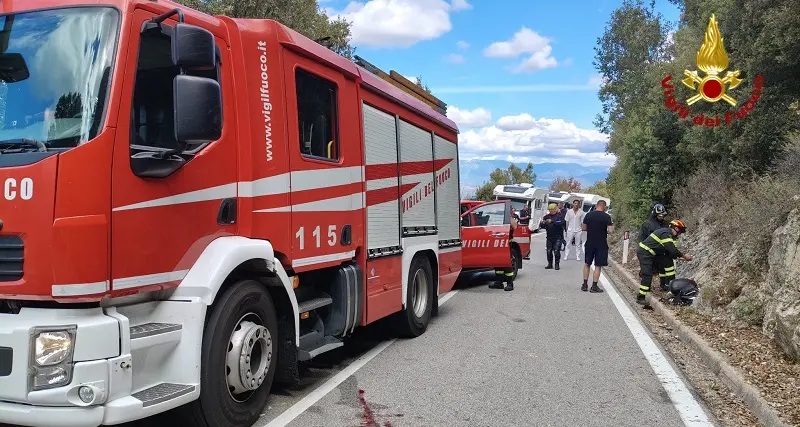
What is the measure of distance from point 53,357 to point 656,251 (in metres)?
9.60

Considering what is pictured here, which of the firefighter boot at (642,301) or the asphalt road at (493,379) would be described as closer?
the asphalt road at (493,379)

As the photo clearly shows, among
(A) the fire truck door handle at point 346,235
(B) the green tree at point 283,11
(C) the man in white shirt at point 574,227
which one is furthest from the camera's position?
(C) the man in white shirt at point 574,227

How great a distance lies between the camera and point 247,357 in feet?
14.5

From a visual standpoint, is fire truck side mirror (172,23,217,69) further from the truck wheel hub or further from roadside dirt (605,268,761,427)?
roadside dirt (605,268,761,427)

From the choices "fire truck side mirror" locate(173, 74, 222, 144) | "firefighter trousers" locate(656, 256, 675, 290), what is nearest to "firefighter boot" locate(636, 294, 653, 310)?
"firefighter trousers" locate(656, 256, 675, 290)

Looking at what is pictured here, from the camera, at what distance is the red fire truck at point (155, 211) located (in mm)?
3361

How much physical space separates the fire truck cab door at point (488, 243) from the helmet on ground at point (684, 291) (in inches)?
121

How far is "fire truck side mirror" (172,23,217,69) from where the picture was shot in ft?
12.1

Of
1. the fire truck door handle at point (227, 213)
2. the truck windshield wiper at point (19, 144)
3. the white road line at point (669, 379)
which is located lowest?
the white road line at point (669, 379)

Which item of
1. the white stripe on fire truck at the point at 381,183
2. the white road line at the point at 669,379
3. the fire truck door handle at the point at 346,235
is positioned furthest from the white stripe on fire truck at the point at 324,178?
the white road line at the point at 669,379

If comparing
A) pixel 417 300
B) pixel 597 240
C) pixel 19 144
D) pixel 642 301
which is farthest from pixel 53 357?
pixel 597 240

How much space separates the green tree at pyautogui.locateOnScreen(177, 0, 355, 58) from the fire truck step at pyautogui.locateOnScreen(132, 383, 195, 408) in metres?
11.3

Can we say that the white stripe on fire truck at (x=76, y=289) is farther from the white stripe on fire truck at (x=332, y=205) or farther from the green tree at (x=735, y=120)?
the green tree at (x=735, y=120)

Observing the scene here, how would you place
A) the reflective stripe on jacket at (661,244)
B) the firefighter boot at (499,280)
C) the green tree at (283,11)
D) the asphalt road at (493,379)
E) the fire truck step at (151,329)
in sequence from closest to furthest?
the fire truck step at (151,329)
the asphalt road at (493,379)
the reflective stripe on jacket at (661,244)
the firefighter boot at (499,280)
the green tree at (283,11)
